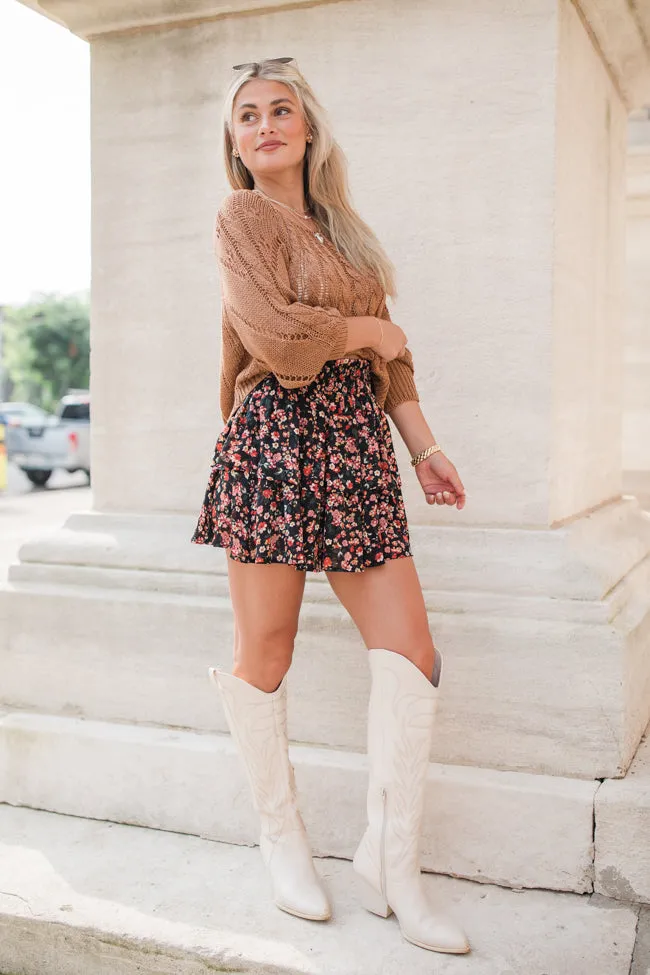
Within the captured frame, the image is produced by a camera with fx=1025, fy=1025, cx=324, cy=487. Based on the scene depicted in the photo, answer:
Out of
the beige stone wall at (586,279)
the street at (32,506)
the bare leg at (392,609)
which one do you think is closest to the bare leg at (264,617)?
the bare leg at (392,609)

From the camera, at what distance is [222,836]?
2.86 meters

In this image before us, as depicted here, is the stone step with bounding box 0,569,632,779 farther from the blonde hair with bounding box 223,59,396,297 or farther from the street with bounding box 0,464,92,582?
the street with bounding box 0,464,92,582

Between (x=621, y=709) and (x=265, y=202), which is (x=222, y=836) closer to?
(x=621, y=709)

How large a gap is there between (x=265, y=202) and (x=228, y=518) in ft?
2.32

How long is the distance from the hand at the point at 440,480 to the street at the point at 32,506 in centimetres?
445

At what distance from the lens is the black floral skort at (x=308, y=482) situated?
7.35ft

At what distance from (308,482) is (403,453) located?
2.31 feet

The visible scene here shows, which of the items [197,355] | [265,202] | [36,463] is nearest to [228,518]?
[265,202]

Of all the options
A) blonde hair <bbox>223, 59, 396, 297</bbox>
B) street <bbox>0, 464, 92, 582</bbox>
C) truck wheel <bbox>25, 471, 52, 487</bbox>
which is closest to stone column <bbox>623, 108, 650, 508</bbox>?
blonde hair <bbox>223, 59, 396, 297</bbox>

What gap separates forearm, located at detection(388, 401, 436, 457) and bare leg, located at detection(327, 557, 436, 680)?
313 millimetres

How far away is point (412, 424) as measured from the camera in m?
2.51

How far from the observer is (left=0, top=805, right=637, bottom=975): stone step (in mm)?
2246

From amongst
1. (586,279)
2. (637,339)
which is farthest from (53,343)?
(586,279)

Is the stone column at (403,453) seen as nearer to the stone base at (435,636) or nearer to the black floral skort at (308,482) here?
the stone base at (435,636)
